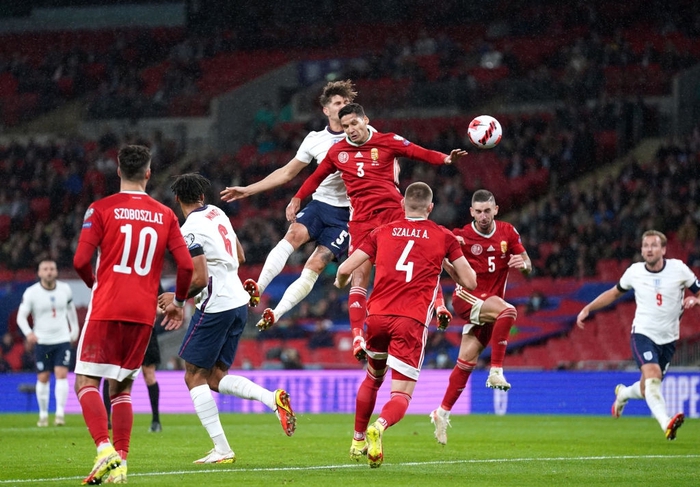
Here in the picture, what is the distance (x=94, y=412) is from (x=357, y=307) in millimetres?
4245

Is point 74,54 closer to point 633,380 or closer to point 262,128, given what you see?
point 262,128

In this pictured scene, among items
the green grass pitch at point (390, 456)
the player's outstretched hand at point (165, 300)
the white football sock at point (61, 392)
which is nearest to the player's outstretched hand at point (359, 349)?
the green grass pitch at point (390, 456)

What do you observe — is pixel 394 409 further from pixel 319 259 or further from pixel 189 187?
pixel 319 259

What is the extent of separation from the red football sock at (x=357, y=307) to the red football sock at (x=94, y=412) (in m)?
3.94

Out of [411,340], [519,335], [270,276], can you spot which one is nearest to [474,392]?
[519,335]

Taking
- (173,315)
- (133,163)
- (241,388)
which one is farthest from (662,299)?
(133,163)

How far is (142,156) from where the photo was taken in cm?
802

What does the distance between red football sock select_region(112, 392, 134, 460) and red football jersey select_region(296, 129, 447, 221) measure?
3.69 metres

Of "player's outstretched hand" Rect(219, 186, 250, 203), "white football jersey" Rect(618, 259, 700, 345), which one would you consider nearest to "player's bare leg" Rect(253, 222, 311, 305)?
"player's outstretched hand" Rect(219, 186, 250, 203)

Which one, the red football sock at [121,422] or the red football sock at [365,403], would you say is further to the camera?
the red football sock at [365,403]

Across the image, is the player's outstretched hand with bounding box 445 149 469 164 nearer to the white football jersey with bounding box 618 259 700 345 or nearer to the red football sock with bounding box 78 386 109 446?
the red football sock with bounding box 78 386 109 446

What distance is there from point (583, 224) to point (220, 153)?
12.2 m

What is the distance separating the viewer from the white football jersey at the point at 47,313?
17.3 metres

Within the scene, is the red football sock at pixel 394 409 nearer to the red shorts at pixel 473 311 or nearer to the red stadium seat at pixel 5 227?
the red shorts at pixel 473 311
